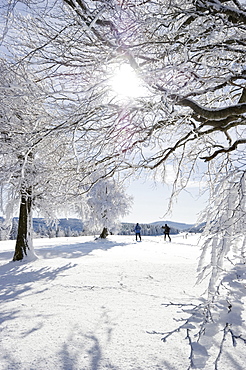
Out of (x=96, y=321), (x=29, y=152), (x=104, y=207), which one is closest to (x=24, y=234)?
(x=29, y=152)

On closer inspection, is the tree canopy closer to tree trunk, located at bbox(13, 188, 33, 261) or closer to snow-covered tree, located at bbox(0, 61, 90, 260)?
snow-covered tree, located at bbox(0, 61, 90, 260)

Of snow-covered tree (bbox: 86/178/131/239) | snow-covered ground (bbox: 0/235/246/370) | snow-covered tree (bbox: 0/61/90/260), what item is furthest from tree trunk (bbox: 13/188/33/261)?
snow-covered tree (bbox: 86/178/131/239)

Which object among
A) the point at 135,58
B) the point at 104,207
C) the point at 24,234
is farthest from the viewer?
the point at 104,207

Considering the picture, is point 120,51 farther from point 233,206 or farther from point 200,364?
point 200,364

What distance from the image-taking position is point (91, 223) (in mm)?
22406

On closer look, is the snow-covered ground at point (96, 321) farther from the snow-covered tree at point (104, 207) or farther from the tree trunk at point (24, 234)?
the snow-covered tree at point (104, 207)

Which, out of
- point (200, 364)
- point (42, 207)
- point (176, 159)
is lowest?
point (200, 364)

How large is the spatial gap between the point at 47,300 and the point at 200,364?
319 centimetres

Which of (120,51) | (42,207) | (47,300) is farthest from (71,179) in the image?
(42,207)

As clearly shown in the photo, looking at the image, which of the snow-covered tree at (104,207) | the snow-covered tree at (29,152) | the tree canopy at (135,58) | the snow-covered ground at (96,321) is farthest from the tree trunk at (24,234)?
the snow-covered tree at (104,207)

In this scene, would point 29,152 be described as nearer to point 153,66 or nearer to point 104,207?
point 153,66

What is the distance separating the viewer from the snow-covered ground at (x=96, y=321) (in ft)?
9.17

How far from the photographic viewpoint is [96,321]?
3.84 meters

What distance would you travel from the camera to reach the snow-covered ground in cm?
279
